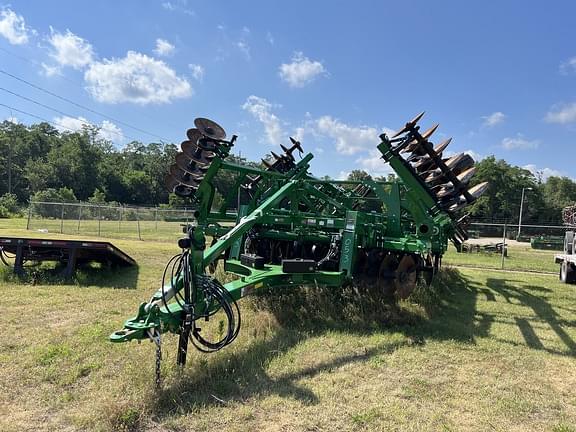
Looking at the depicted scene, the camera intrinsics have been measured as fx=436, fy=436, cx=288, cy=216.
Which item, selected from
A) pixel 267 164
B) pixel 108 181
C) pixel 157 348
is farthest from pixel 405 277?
pixel 108 181

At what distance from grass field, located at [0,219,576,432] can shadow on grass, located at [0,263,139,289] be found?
100cm

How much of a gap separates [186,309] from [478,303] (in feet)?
22.0

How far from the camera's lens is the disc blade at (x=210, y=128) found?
7219mm

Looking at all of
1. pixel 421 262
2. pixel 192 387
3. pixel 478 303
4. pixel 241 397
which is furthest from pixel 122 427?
pixel 478 303

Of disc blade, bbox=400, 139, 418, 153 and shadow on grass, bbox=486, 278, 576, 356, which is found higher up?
disc blade, bbox=400, 139, 418, 153

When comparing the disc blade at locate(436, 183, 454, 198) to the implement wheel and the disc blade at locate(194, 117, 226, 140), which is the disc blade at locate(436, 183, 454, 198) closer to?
the implement wheel

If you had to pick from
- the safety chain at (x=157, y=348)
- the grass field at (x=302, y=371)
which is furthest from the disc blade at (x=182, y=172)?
the safety chain at (x=157, y=348)

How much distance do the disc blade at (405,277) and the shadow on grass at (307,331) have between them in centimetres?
23

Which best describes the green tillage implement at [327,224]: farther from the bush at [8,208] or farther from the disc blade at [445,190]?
the bush at [8,208]

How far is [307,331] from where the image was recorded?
233 inches

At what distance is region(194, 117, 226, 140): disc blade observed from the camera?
284 inches

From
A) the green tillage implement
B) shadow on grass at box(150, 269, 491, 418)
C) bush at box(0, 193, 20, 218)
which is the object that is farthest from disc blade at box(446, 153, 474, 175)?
Answer: bush at box(0, 193, 20, 218)

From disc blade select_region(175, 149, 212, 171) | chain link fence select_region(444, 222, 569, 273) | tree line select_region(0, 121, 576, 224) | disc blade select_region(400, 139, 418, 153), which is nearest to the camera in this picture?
disc blade select_region(400, 139, 418, 153)

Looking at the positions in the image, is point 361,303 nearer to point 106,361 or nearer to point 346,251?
point 346,251
